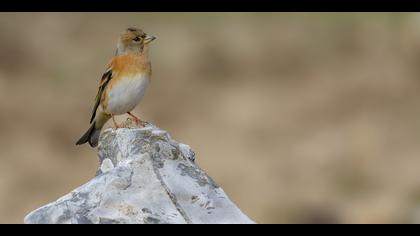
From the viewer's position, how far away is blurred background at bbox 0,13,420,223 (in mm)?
22516

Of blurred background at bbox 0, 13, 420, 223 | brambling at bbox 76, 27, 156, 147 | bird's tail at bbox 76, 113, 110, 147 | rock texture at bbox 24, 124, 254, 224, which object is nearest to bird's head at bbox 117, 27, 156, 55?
brambling at bbox 76, 27, 156, 147

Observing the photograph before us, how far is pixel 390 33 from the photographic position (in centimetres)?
2569

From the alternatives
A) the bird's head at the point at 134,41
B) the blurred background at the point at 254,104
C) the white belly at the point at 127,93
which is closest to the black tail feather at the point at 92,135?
the white belly at the point at 127,93

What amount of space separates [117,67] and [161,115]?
13.9 m

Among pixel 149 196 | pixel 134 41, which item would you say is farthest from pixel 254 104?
pixel 149 196

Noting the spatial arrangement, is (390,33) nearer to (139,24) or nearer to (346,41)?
(346,41)

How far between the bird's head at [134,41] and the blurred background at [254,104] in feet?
37.7

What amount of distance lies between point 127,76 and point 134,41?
31cm

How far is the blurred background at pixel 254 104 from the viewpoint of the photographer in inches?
886

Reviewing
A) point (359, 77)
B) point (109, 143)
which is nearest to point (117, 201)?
point (109, 143)

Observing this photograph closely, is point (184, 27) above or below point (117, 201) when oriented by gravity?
above

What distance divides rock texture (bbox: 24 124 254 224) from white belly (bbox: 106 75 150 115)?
8.92 feet

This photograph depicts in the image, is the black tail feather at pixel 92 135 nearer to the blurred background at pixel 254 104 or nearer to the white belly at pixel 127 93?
the white belly at pixel 127 93

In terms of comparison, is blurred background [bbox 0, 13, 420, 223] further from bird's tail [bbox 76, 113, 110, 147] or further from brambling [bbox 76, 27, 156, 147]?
brambling [bbox 76, 27, 156, 147]
